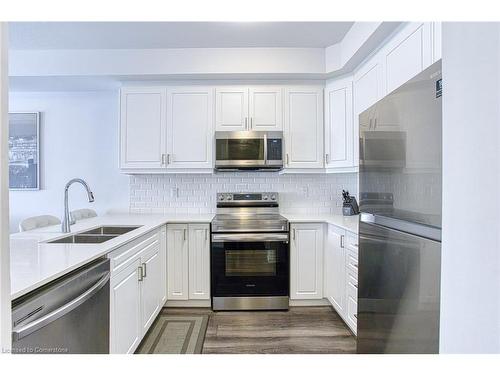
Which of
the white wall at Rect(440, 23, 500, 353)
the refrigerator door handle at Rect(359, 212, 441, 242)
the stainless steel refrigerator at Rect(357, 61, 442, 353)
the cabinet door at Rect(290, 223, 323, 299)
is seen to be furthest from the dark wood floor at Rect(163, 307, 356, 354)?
the white wall at Rect(440, 23, 500, 353)

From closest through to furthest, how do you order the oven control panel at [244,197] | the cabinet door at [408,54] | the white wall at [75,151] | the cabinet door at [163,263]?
the cabinet door at [408,54]
the cabinet door at [163,263]
the oven control panel at [244,197]
the white wall at [75,151]

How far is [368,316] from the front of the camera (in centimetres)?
132

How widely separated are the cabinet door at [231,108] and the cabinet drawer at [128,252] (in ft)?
4.36

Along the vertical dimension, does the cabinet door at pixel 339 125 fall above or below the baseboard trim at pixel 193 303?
above

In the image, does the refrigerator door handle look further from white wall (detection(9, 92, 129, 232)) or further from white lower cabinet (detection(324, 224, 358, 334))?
white wall (detection(9, 92, 129, 232))

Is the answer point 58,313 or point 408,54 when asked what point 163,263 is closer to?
point 58,313

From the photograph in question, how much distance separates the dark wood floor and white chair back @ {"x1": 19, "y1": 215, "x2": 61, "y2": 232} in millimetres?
1323

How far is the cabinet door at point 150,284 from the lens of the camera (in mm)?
2090

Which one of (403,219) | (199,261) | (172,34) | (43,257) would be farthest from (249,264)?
(172,34)

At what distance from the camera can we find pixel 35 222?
2396mm

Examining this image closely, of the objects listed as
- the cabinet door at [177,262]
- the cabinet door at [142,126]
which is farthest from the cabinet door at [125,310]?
the cabinet door at [142,126]

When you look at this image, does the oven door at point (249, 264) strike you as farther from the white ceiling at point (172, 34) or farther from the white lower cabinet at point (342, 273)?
the white ceiling at point (172, 34)

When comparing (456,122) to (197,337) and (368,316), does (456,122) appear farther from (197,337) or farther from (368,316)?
(197,337)
